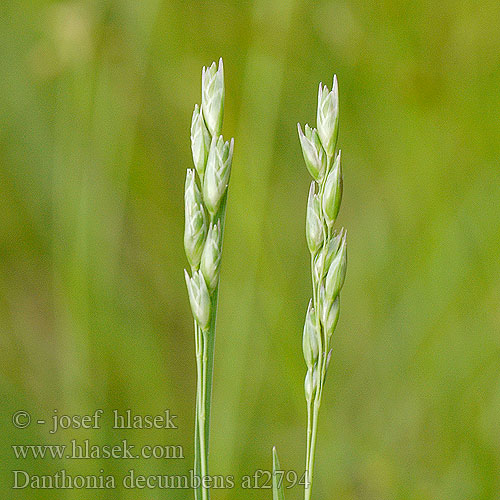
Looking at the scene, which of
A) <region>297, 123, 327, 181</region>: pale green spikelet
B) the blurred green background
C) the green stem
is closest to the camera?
the green stem

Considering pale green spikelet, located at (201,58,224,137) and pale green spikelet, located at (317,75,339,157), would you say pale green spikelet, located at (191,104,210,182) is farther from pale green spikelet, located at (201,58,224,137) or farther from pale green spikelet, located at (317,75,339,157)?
pale green spikelet, located at (317,75,339,157)

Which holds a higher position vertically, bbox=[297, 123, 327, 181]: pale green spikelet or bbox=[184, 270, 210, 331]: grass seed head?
bbox=[297, 123, 327, 181]: pale green spikelet

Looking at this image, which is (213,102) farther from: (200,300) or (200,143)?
(200,300)

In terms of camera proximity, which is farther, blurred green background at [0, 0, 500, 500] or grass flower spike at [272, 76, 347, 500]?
blurred green background at [0, 0, 500, 500]

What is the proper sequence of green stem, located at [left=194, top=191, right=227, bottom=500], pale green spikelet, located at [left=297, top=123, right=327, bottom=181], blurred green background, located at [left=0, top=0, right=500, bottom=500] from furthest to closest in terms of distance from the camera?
blurred green background, located at [left=0, top=0, right=500, bottom=500], pale green spikelet, located at [left=297, top=123, right=327, bottom=181], green stem, located at [left=194, top=191, right=227, bottom=500]

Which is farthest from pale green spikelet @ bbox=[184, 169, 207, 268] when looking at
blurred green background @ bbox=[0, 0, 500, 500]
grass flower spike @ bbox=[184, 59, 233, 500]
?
blurred green background @ bbox=[0, 0, 500, 500]

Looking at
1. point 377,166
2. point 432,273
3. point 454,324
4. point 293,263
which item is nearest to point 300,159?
point 377,166
